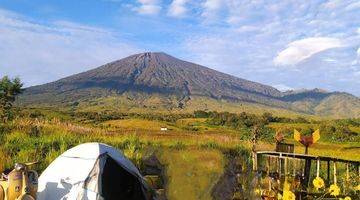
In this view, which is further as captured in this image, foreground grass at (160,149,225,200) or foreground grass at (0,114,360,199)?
foreground grass at (0,114,360,199)

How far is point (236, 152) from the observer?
17.0 metres

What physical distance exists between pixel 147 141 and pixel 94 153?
712 centimetres

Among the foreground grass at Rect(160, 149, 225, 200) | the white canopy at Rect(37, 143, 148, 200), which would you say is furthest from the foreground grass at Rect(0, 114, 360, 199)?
the white canopy at Rect(37, 143, 148, 200)

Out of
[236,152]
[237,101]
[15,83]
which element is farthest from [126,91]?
[236,152]

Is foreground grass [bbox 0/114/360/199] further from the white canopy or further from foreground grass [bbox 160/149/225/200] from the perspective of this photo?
the white canopy

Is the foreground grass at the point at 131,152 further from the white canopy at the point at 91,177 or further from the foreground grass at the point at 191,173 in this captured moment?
the white canopy at the point at 91,177

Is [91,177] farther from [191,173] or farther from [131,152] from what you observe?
[131,152]

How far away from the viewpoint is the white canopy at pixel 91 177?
896 centimetres

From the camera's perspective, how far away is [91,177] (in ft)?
30.1

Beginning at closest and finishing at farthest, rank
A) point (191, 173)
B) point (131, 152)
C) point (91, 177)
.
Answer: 1. point (191, 173)
2. point (91, 177)
3. point (131, 152)

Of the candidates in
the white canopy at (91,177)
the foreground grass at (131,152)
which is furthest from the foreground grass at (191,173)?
the white canopy at (91,177)

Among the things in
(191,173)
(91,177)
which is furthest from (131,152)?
(191,173)

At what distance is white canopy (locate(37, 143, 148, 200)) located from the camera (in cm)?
896

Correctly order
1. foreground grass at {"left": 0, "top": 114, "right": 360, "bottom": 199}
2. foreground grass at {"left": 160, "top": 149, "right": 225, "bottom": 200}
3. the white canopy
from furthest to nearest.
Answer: the white canopy
foreground grass at {"left": 0, "top": 114, "right": 360, "bottom": 199}
foreground grass at {"left": 160, "top": 149, "right": 225, "bottom": 200}
